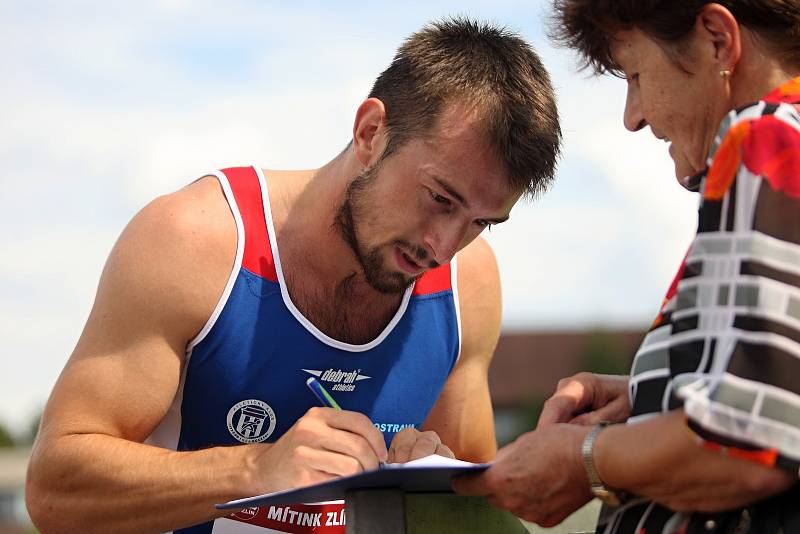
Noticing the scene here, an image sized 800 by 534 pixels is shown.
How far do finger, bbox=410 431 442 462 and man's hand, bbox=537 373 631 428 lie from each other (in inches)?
20.3

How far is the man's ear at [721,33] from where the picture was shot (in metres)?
1.91

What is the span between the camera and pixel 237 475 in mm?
2662

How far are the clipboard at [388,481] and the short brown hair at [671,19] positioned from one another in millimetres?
901

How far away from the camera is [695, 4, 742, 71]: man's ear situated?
75.2 inches

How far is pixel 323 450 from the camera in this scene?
2.44 meters

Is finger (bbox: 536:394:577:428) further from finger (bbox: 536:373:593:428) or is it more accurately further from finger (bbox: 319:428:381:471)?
finger (bbox: 319:428:381:471)

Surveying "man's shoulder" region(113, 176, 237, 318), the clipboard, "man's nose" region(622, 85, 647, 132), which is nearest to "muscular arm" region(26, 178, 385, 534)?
"man's shoulder" region(113, 176, 237, 318)

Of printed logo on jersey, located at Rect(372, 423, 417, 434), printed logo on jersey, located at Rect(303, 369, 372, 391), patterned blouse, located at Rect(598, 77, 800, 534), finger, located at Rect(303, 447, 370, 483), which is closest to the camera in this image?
patterned blouse, located at Rect(598, 77, 800, 534)

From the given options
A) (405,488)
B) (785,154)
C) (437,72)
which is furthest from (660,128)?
(437,72)

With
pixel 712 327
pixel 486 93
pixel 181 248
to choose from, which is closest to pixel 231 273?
pixel 181 248

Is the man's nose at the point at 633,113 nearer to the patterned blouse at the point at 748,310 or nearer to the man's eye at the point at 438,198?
the patterned blouse at the point at 748,310

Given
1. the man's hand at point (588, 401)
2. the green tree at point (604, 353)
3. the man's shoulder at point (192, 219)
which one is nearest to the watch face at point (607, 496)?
the man's hand at point (588, 401)

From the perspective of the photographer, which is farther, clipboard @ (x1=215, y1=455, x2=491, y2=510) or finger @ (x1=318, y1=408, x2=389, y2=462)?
finger @ (x1=318, y1=408, x2=389, y2=462)

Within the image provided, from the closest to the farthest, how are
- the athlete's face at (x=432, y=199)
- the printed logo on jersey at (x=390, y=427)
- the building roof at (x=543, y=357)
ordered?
the athlete's face at (x=432, y=199)
the printed logo on jersey at (x=390, y=427)
the building roof at (x=543, y=357)
